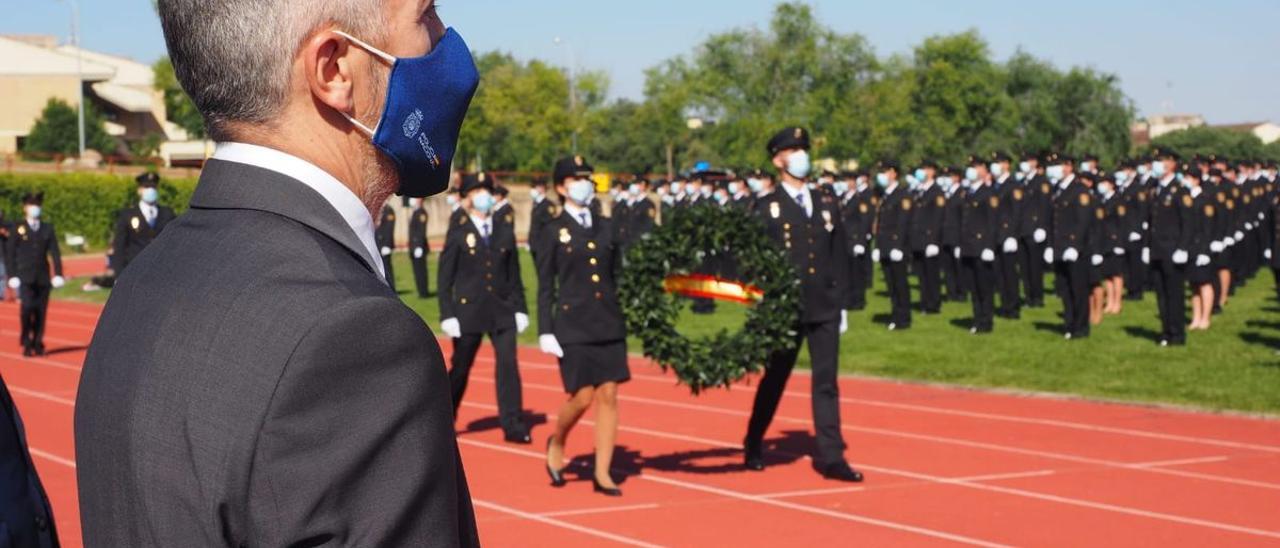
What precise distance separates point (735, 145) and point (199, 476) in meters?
53.6

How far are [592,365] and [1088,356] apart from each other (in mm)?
8635

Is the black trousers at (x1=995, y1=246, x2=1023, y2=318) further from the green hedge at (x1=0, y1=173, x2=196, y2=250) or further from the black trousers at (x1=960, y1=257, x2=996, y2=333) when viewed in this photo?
the green hedge at (x1=0, y1=173, x2=196, y2=250)

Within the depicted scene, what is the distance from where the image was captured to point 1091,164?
22.9 metres

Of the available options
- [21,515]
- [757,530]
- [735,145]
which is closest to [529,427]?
[757,530]

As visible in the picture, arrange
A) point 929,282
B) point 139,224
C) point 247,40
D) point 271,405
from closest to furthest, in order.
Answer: point 271,405, point 247,40, point 139,224, point 929,282

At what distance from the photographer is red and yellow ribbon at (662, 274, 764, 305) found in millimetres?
10484

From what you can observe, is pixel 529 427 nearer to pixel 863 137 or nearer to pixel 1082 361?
pixel 1082 361

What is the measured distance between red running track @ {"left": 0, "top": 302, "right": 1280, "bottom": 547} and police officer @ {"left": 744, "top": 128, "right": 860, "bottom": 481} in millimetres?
356

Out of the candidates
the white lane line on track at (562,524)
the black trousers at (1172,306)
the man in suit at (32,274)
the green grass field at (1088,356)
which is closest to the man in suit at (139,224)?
the man in suit at (32,274)

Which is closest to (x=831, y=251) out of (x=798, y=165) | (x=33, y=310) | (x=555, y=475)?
(x=798, y=165)

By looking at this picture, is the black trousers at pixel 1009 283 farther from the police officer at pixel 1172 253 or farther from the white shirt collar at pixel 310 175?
the white shirt collar at pixel 310 175

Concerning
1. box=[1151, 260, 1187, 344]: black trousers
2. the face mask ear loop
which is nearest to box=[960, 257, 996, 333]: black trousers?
box=[1151, 260, 1187, 344]: black trousers

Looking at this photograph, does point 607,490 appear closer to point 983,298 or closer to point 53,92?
point 983,298

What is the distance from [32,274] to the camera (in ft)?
64.1
